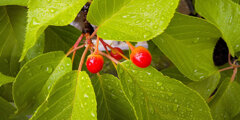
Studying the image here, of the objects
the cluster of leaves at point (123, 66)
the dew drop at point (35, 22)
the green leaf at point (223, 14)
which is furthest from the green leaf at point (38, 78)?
the green leaf at point (223, 14)

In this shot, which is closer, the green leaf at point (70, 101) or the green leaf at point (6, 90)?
the green leaf at point (70, 101)

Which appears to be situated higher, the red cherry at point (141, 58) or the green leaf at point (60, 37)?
the red cherry at point (141, 58)

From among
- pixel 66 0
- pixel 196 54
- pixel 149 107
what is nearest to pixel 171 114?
pixel 149 107

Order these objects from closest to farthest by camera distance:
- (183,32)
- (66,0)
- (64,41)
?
(66,0) → (183,32) → (64,41)

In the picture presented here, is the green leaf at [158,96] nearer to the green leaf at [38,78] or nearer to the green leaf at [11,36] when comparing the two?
the green leaf at [38,78]

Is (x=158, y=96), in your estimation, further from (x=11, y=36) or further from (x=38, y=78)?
(x=11, y=36)

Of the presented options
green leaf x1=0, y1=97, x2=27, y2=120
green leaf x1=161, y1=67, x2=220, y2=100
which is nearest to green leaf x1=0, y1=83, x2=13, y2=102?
green leaf x1=0, y1=97, x2=27, y2=120

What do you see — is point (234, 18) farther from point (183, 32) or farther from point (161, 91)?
point (161, 91)
